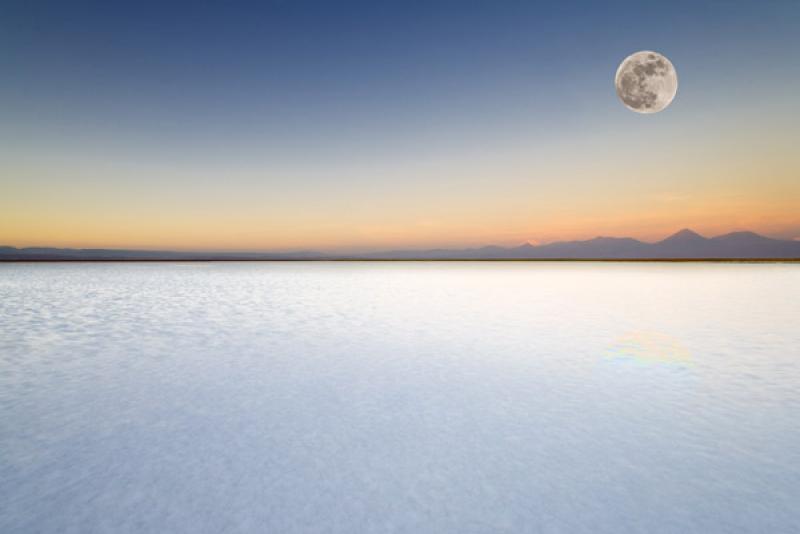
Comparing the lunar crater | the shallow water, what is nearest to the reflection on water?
the shallow water

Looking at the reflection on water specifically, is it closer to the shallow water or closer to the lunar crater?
the shallow water

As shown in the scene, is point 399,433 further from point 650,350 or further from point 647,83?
point 647,83

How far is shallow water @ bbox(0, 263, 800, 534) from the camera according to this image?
132 inches

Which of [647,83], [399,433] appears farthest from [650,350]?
[647,83]

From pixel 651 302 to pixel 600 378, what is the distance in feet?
48.4

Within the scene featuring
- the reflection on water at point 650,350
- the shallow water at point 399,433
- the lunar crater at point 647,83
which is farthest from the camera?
the lunar crater at point 647,83

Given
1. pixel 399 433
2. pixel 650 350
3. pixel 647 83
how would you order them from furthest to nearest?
1. pixel 647 83
2. pixel 650 350
3. pixel 399 433

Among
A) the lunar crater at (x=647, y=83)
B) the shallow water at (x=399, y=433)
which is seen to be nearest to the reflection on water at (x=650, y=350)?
the shallow water at (x=399, y=433)

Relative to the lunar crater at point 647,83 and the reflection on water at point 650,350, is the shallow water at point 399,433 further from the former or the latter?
the lunar crater at point 647,83

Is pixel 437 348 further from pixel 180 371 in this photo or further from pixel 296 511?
pixel 296 511

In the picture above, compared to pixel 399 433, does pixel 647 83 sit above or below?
above

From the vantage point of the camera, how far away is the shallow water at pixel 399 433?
3363 millimetres

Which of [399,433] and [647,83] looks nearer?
[399,433]

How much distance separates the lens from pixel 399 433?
16.4ft
